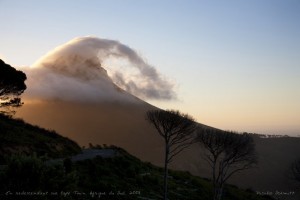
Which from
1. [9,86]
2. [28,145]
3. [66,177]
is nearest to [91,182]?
[66,177]

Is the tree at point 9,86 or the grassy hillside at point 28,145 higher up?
the tree at point 9,86

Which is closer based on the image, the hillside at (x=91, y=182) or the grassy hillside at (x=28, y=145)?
the hillside at (x=91, y=182)

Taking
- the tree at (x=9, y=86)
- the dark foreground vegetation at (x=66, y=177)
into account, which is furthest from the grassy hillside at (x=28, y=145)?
the tree at (x=9, y=86)

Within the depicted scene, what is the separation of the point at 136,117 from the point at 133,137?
22527 millimetres

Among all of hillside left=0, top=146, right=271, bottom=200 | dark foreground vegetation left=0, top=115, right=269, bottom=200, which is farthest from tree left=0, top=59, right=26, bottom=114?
hillside left=0, top=146, right=271, bottom=200

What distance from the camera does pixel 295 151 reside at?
534 feet

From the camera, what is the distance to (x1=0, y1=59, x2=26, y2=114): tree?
4359 cm

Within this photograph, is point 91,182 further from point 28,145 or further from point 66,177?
point 28,145

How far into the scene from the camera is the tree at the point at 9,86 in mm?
43594

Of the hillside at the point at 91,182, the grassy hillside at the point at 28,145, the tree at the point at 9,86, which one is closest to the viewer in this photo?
the hillside at the point at 91,182

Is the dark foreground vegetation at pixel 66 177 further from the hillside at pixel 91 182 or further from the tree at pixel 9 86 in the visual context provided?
the tree at pixel 9 86

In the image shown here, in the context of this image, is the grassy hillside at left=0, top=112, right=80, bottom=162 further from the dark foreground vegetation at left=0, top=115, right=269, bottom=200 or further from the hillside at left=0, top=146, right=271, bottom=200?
the hillside at left=0, top=146, right=271, bottom=200

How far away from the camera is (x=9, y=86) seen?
4453 centimetres

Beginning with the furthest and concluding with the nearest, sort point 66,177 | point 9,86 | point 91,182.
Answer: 1. point 9,86
2. point 91,182
3. point 66,177
